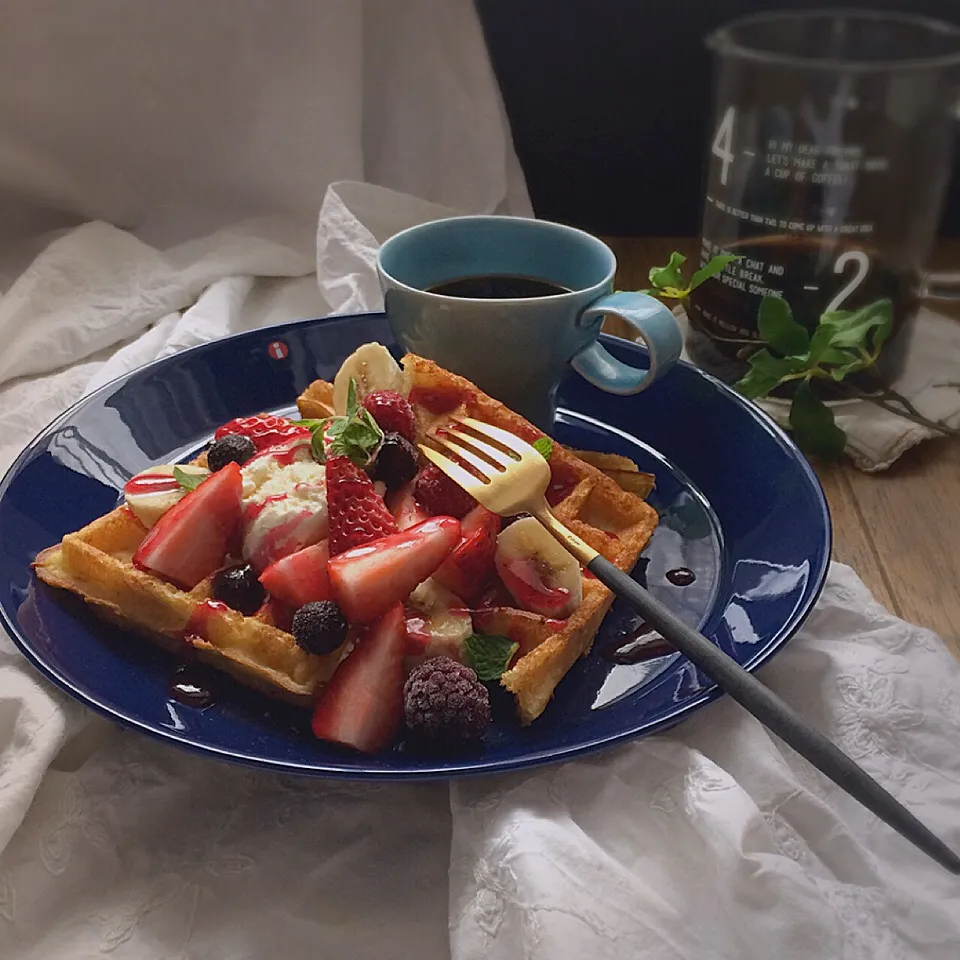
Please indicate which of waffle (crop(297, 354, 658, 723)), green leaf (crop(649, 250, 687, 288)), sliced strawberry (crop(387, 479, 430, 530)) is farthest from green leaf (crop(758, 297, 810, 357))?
sliced strawberry (crop(387, 479, 430, 530))

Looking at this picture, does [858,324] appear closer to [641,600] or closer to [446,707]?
[641,600]

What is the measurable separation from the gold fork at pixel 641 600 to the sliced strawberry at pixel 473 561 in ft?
0.08

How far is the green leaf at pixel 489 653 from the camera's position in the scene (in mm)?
854

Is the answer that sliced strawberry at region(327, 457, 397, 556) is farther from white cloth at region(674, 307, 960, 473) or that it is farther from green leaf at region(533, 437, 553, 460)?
white cloth at region(674, 307, 960, 473)

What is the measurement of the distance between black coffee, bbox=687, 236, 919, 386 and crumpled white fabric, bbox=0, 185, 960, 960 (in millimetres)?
521

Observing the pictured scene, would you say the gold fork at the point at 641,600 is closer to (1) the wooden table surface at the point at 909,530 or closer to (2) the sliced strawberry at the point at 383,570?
(2) the sliced strawberry at the point at 383,570

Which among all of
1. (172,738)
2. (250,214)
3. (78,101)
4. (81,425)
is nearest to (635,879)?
(172,738)

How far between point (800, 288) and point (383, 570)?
71 cm

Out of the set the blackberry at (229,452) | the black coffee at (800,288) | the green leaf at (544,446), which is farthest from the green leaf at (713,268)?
the blackberry at (229,452)

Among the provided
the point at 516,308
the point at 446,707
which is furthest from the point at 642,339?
the point at 446,707

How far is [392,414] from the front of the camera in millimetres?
996

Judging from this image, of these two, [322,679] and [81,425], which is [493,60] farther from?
[322,679]

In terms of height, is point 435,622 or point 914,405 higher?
point 435,622

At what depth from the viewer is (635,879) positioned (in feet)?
2.36
